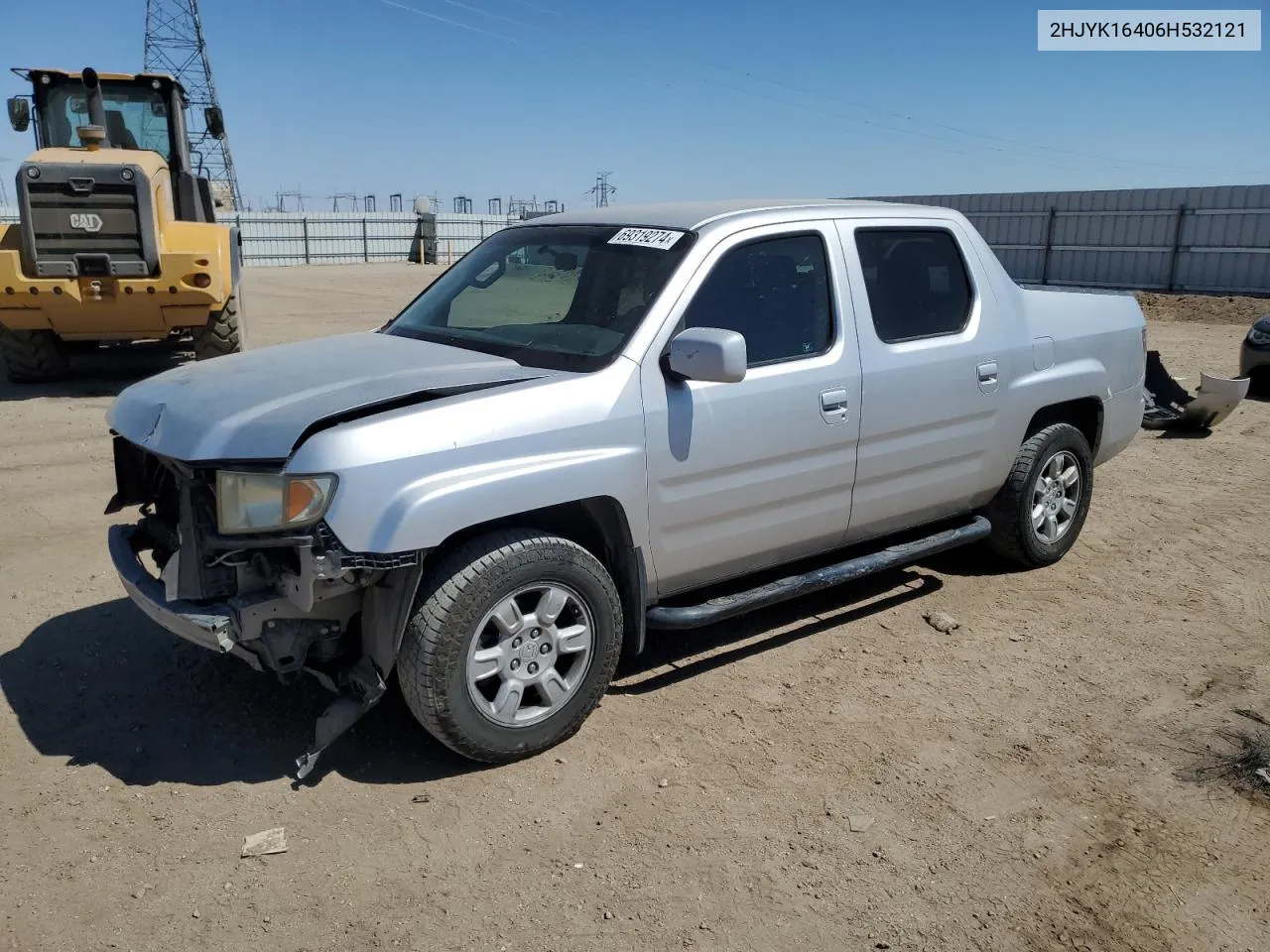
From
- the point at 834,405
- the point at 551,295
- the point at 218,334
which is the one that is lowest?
the point at 218,334

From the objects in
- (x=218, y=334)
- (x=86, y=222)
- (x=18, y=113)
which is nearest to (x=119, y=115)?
(x=18, y=113)

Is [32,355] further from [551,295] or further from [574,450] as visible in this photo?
[574,450]

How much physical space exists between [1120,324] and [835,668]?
278 centimetres

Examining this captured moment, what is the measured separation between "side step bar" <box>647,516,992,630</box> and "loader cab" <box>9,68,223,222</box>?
32.2ft

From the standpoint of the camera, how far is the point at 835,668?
14.5 ft

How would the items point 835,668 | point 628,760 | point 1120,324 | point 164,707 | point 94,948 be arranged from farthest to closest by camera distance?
1. point 1120,324
2. point 835,668
3. point 164,707
4. point 628,760
5. point 94,948

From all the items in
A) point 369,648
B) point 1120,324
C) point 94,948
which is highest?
point 1120,324

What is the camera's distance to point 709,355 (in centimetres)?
351

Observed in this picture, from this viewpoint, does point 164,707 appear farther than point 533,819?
Yes

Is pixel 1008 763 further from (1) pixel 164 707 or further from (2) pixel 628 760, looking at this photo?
(1) pixel 164 707

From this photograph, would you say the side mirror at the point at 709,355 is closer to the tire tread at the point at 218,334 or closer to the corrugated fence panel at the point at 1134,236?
the tire tread at the point at 218,334

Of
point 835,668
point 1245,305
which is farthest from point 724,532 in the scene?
point 1245,305

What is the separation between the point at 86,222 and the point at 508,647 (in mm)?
8521

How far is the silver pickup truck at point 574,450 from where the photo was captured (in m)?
3.20
